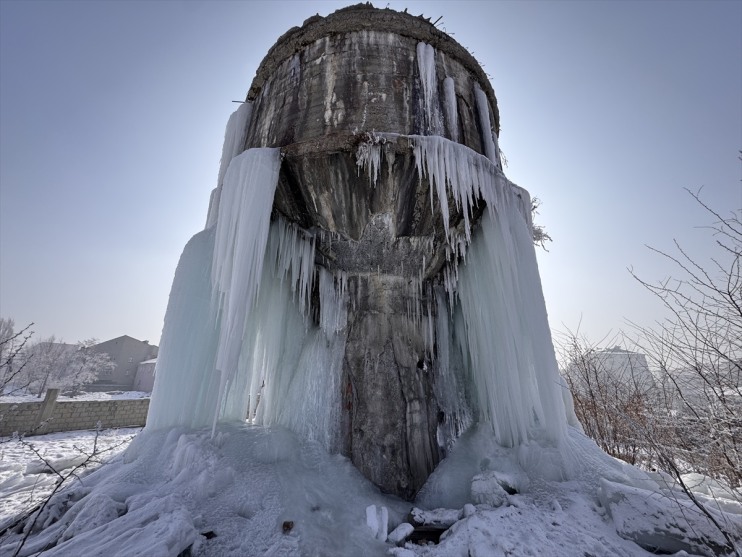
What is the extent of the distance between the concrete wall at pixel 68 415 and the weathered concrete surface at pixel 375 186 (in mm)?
10350

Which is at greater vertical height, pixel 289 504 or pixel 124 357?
pixel 124 357

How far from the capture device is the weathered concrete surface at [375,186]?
4.49 meters

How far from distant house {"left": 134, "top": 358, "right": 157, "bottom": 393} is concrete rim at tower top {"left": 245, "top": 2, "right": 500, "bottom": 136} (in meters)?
31.8

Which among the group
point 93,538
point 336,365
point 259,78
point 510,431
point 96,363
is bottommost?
point 93,538

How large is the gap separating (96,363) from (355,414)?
37.6m

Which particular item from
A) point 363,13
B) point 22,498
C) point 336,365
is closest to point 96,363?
point 22,498

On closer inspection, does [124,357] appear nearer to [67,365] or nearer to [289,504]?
[67,365]

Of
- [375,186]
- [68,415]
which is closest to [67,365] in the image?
[68,415]

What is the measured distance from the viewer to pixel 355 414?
5.04 meters

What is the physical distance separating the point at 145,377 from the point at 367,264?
1303 inches

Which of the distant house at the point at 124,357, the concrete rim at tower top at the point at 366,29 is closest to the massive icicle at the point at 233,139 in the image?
the concrete rim at tower top at the point at 366,29

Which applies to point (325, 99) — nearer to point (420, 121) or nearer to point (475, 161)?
point (420, 121)

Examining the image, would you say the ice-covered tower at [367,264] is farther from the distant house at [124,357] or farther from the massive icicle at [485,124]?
the distant house at [124,357]

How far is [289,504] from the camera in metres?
3.46
